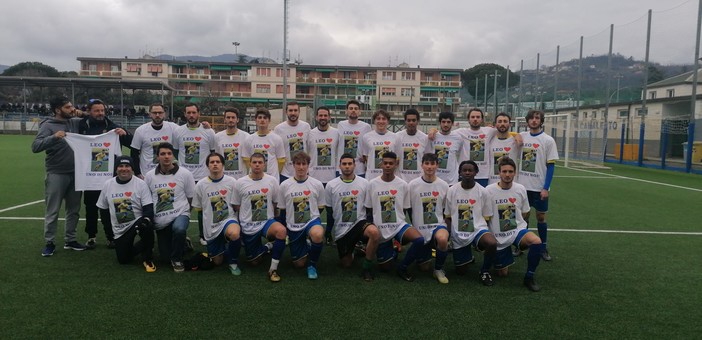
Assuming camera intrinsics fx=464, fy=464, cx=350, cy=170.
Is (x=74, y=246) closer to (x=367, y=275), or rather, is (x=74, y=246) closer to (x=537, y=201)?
(x=367, y=275)

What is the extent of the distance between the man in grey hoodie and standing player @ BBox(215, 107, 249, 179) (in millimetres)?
1782

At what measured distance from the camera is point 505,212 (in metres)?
5.06

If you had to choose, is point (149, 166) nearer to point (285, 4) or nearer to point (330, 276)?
point (330, 276)

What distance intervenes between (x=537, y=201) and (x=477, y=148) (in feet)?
3.38

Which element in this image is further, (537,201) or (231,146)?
(231,146)

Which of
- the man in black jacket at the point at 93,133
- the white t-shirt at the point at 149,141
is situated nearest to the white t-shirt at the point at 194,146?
the white t-shirt at the point at 149,141

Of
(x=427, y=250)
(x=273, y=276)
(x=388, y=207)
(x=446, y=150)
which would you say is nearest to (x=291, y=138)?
(x=388, y=207)

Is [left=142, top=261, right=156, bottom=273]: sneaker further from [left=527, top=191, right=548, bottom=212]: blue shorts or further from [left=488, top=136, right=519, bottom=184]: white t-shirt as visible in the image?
[left=527, top=191, right=548, bottom=212]: blue shorts

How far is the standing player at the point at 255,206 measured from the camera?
5227 millimetres

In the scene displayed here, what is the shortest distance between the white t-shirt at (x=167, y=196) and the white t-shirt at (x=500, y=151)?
3788 mm

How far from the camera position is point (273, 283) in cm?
475

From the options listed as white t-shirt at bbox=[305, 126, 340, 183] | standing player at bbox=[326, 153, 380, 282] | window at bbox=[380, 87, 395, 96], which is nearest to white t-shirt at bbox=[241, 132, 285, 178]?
white t-shirt at bbox=[305, 126, 340, 183]

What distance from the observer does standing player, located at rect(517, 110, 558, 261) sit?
5855 millimetres

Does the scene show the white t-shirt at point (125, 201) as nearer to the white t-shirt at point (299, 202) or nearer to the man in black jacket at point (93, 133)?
the man in black jacket at point (93, 133)
